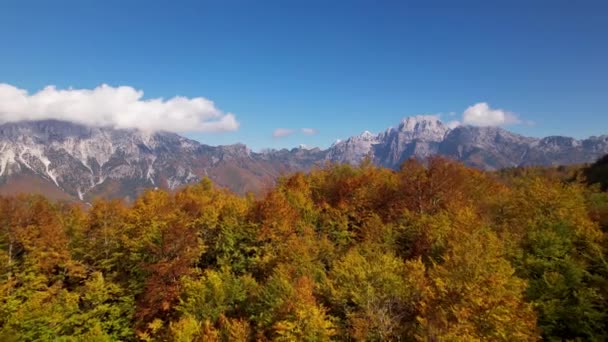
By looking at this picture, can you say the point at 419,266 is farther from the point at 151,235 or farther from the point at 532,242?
the point at 151,235

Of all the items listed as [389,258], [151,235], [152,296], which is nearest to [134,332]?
[152,296]

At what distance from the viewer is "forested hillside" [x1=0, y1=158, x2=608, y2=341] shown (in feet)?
118

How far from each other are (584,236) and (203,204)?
71136mm

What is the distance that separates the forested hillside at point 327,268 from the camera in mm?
35844

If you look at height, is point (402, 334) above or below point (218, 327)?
above

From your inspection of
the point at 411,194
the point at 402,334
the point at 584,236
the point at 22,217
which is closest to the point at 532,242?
the point at 584,236

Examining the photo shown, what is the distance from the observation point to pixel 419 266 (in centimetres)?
4012

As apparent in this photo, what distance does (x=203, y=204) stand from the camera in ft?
289

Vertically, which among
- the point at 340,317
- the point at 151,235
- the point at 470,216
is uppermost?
the point at 470,216

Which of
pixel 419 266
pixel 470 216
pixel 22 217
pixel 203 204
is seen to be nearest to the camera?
pixel 419 266

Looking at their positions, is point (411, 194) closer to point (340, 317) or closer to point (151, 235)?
point (340, 317)

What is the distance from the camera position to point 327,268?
2312 inches

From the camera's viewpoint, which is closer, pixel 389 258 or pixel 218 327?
pixel 389 258

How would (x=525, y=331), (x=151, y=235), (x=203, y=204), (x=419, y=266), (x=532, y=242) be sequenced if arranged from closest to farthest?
(x=525, y=331), (x=419, y=266), (x=532, y=242), (x=151, y=235), (x=203, y=204)
